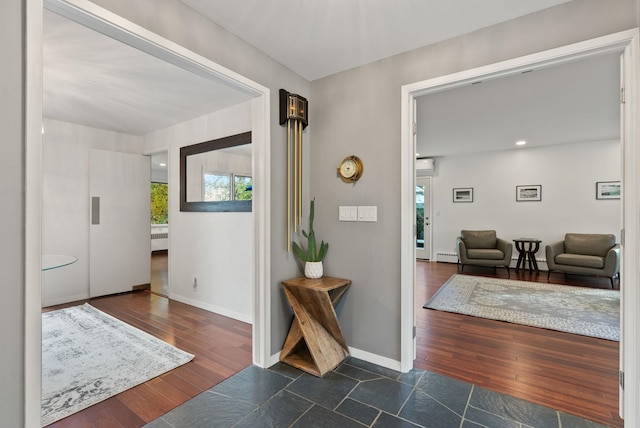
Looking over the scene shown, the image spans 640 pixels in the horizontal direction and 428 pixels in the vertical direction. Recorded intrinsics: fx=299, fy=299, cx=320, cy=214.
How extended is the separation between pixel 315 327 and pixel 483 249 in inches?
191

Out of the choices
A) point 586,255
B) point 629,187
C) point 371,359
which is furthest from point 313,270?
point 586,255

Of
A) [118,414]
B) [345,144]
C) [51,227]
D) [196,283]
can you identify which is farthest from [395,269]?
[51,227]

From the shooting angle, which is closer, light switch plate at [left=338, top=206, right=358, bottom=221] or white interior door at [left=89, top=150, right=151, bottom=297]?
light switch plate at [left=338, top=206, right=358, bottom=221]

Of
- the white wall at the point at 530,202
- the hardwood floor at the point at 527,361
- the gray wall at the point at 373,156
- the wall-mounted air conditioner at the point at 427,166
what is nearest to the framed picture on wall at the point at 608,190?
the white wall at the point at 530,202

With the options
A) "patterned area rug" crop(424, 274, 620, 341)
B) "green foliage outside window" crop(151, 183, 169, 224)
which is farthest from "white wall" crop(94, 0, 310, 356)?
"green foliage outside window" crop(151, 183, 169, 224)

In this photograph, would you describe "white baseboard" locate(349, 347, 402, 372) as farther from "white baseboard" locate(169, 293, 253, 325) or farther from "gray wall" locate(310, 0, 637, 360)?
"white baseboard" locate(169, 293, 253, 325)

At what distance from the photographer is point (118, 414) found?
5.80 ft

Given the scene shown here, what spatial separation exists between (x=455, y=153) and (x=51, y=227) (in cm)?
716

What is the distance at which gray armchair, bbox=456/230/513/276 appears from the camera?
558cm

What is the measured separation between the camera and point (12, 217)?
45.4 inches

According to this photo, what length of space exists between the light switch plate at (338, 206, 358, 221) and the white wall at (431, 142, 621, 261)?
5204 mm

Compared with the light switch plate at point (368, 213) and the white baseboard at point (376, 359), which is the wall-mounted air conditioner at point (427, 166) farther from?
the white baseboard at point (376, 359)

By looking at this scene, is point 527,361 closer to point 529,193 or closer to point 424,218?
point 529,193

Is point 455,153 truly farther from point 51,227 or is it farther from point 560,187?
point 51,227
